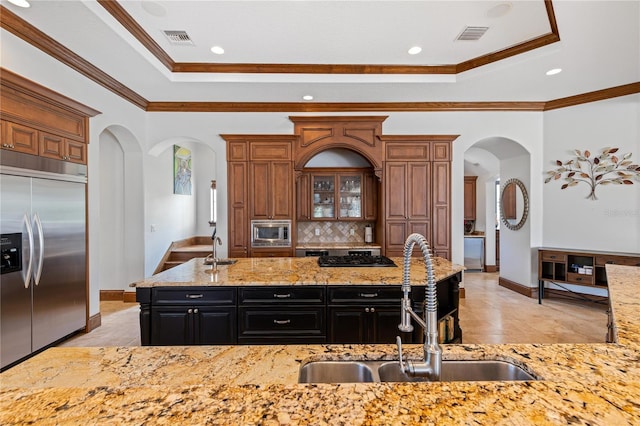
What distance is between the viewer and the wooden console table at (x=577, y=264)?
4.24 meters

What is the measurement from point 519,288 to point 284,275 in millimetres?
4627

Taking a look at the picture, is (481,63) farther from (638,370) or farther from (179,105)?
(179,105)

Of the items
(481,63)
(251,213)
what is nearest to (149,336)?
(251,213)

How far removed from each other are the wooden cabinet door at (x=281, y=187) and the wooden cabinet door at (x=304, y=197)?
2.06 ft

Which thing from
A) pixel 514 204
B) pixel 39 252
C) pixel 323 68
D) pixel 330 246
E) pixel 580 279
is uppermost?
pixel 323 68

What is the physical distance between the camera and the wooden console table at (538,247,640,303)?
424 cm

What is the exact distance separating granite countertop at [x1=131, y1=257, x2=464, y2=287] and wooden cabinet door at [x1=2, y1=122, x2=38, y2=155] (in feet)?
5.85

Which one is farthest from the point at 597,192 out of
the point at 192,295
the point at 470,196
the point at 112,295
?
the point at 112,295

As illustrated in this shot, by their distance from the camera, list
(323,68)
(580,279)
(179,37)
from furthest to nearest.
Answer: (580,279), (323,68), (179,37)

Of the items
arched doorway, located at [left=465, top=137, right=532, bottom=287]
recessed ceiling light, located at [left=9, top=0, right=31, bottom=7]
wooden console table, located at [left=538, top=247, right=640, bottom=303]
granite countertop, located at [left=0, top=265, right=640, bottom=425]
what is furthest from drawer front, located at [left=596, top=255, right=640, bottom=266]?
recessed ceiling light, located at [left=9, top=0, right=31, bottom=7]

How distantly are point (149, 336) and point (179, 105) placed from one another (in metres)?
3.77

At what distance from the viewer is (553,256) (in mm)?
4707

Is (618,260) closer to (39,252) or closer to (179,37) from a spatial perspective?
(179,37)

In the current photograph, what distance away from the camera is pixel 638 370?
3.23ft
